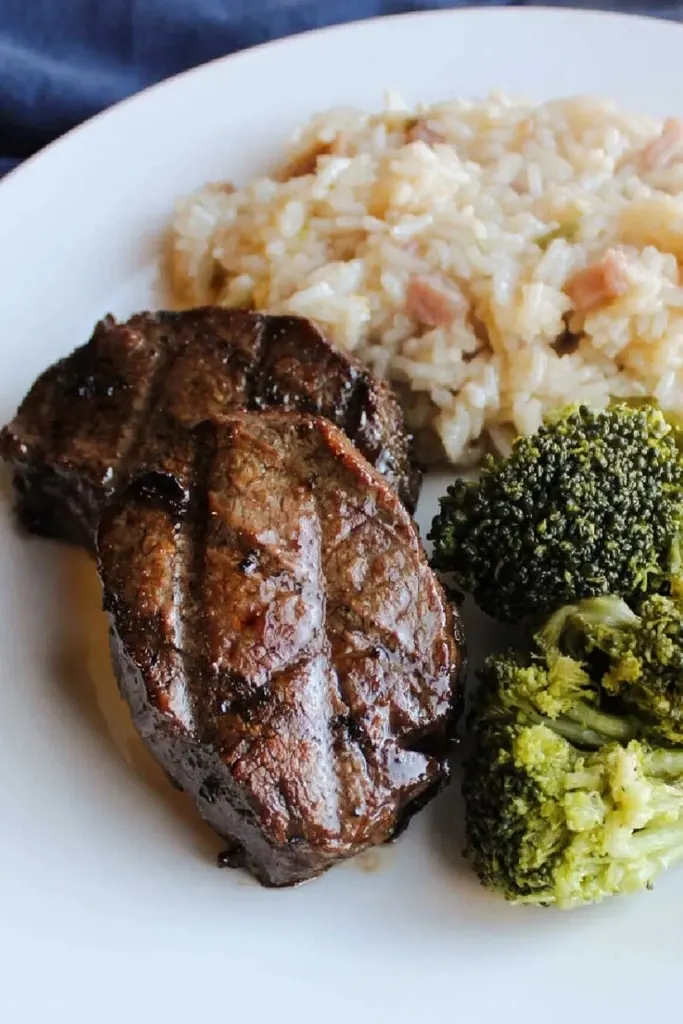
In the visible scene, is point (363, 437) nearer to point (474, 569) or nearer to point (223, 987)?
point (474, 569)

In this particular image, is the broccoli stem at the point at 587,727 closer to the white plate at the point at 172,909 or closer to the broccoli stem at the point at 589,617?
the broccoli stem at the point at 589,617

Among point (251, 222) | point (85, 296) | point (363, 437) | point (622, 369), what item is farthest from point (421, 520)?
point (85, 296)

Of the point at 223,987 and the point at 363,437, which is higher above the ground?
the point at 363,437

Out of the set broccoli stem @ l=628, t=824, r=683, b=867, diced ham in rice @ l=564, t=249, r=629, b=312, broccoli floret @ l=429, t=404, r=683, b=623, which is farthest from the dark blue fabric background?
broccoli stem @ l=628, t=824, r=683, b=867

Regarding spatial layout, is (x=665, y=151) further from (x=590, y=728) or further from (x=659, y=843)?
(x=659, y=843)

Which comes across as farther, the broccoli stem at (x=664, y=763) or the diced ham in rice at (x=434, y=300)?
the diced ham in rice at (x=434, y=300)

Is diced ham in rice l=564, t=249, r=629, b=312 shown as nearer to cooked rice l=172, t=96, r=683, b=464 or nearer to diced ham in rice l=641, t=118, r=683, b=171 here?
cooked rice l=172, t=96, r=683, b=464

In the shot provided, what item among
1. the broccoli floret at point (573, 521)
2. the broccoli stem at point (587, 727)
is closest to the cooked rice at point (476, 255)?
the broccoli floret at point (573, 521)
